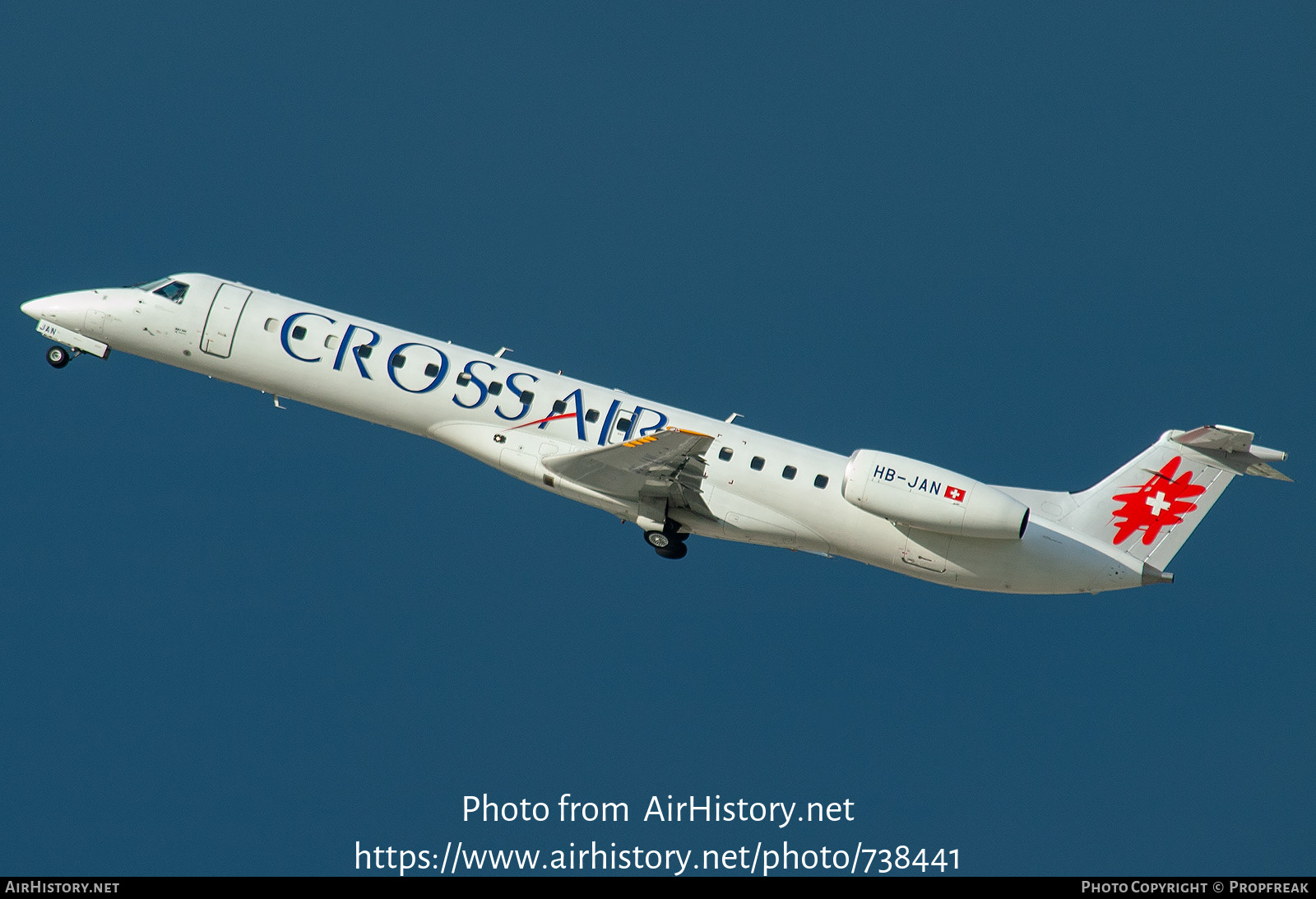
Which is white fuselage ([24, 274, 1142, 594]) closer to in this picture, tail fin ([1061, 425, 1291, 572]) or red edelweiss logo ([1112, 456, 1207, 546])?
tail fin ([1061, 425, 1291, 572])

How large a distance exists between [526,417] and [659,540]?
3.29 meters

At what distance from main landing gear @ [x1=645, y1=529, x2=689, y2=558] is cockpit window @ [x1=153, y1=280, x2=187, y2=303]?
9.95 m

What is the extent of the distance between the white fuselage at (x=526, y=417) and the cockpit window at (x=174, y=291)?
129mm

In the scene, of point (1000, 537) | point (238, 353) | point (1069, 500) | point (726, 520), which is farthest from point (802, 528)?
point (238, 353)

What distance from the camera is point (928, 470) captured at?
22.6 m

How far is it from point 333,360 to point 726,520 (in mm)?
7798

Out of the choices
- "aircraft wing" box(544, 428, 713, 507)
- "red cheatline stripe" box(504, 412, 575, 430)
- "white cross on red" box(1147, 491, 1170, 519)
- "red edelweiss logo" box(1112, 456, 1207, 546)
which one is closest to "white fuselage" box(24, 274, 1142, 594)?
"red cheatline stripe" box(504, 412, 575, 430)

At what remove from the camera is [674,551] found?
976 inches

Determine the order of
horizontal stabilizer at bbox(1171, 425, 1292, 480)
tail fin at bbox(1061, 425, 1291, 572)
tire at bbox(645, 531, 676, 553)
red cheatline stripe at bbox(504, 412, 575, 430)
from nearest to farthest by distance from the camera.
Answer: horizontal stabilizer at bbox(1171, 425, 1292, 480)
tail fin at bbox(1061, 425, 1291, 572)
red cheatline stripe at bbox(504, 412, 575, 430)
tire at bbox(645, 531, 676, 553)

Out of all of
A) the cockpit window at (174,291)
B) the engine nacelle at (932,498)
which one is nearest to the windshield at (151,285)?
the cockpit window at (174,291)

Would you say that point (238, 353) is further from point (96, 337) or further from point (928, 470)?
point (928, 470)

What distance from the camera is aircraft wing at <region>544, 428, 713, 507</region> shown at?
22.2m

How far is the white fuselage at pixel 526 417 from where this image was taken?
77.2ft

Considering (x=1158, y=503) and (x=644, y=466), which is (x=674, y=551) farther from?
(x=1158, y=503)
